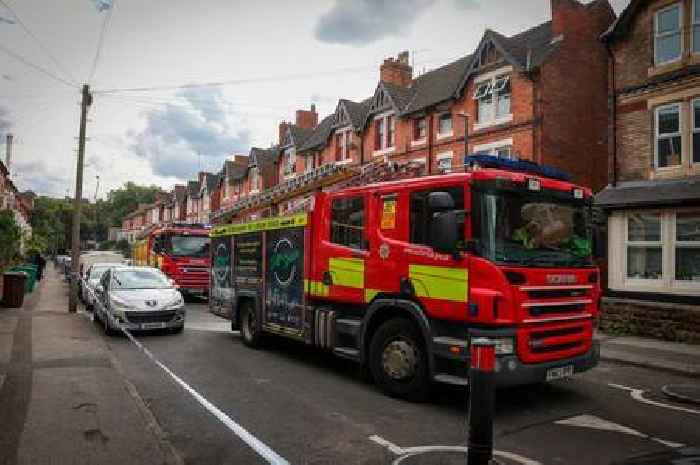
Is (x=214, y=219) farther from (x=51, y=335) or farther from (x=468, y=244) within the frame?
(x=468, y=244)

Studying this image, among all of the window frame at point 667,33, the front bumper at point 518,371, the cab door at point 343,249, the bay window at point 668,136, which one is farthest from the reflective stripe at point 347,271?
the window frame at point 667,33

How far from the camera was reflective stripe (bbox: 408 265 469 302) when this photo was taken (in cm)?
615

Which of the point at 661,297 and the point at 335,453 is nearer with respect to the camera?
the point at 335,453

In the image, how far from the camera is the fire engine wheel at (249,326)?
10.6 meters

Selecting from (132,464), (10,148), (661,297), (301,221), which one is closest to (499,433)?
(132,464)

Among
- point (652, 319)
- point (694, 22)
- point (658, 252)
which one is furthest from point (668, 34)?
point (652, 319)

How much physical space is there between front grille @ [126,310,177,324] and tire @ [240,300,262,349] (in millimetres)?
2067

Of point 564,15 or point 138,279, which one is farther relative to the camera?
point 564,15

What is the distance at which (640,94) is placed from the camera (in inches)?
610

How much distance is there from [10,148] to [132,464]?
4978 cm

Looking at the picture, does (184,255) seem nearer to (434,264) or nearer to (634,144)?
(634,144)

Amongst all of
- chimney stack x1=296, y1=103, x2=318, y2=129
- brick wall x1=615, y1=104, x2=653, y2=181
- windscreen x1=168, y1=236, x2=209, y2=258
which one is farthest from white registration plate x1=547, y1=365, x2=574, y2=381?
chimney stack x1=296, y1=103, x2=318, y2=129

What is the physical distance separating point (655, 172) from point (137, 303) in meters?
14.4

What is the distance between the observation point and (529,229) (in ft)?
20.9
